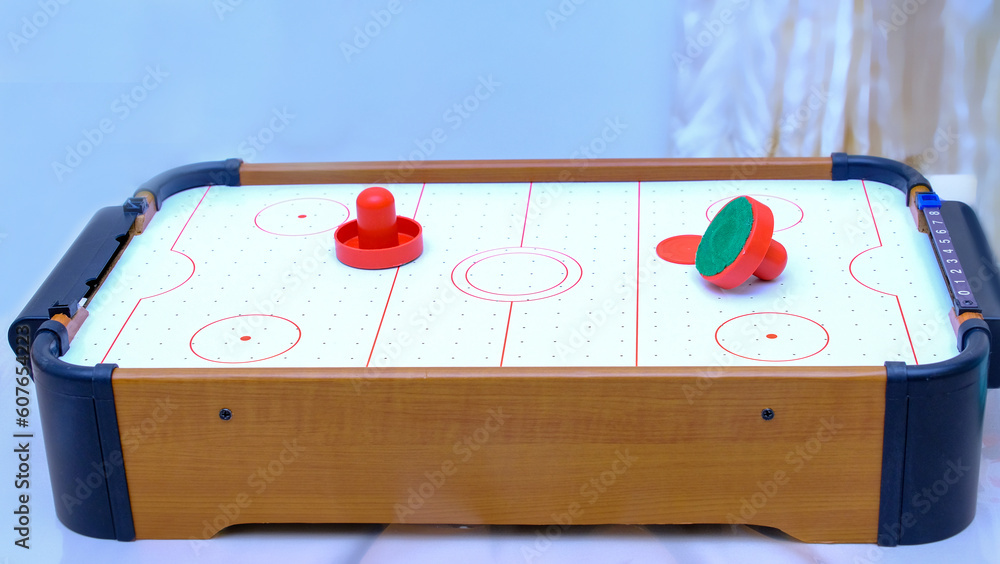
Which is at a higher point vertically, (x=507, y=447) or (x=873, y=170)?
(x=873, y=170)

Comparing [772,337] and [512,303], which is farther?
[512,303]

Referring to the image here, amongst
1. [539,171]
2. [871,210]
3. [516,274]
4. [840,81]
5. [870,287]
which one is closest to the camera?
[870,287]

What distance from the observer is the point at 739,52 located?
280cm

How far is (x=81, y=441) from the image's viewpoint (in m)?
1.68

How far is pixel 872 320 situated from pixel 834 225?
14.1 inches

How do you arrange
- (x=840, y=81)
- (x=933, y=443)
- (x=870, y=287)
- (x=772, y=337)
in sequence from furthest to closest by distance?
(x=840, y=81) → (x=870, y=287) → (x=772, y=337) → (x=933, y=443)

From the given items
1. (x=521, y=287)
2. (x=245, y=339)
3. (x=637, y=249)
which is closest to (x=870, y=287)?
(x=637, y=249)

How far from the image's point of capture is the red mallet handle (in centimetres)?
201

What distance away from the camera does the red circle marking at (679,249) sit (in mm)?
1989

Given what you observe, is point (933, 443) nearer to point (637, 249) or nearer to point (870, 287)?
point (870, 287)

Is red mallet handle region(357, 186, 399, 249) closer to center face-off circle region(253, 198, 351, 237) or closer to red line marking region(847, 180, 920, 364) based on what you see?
center face-off circle region(253, 198, 351, 237)

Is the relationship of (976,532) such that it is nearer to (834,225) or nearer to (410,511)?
(834,225)

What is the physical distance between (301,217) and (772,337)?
0.92 m

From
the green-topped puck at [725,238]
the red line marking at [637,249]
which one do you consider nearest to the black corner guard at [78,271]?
the red line marking at [637,249]
